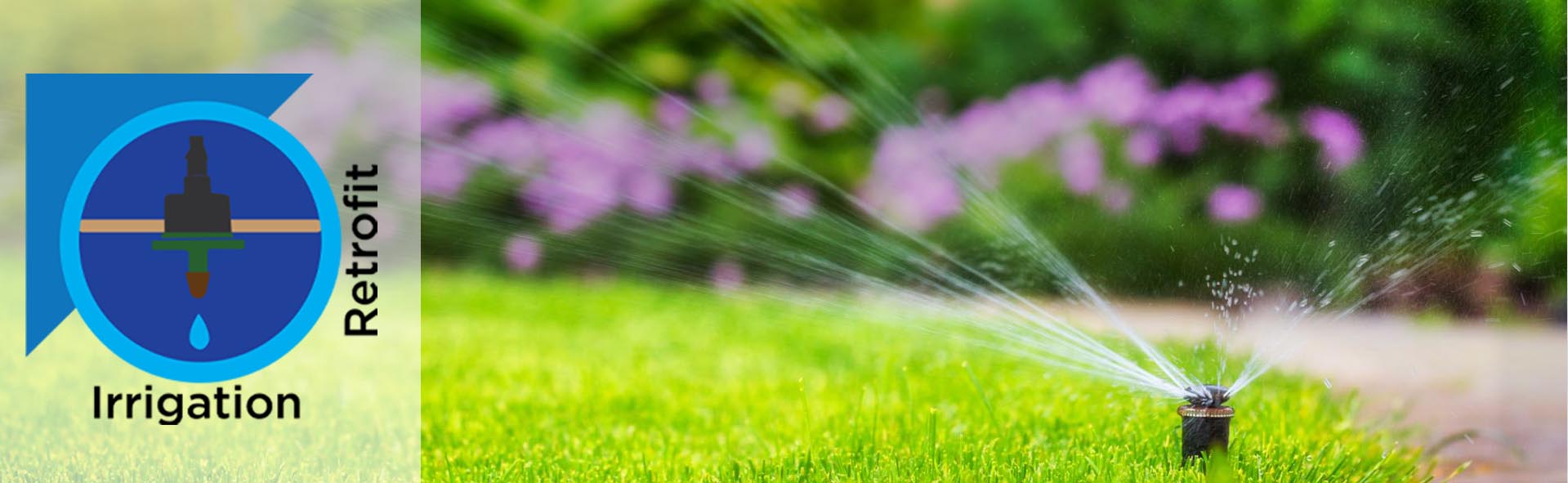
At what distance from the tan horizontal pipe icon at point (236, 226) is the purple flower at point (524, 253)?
318cm

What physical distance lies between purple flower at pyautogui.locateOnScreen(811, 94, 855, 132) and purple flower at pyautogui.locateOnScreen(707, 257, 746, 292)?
2.32ft

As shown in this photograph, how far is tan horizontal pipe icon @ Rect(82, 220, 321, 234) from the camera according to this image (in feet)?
7.14

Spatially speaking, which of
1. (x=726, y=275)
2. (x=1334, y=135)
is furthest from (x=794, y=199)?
(x=1334, y=135)

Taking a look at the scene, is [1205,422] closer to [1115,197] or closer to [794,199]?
[1115,197]

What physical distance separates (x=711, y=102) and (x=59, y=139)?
322cm

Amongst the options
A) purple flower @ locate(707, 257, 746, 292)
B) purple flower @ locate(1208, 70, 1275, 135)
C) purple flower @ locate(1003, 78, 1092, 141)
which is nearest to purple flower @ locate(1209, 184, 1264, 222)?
purple flower @ locate(1208, 70, 1275, 135)

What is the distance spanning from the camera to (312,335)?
3410 millimetres

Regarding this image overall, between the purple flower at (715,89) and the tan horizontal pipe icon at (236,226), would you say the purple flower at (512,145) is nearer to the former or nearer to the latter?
the purple flower at (715,89)

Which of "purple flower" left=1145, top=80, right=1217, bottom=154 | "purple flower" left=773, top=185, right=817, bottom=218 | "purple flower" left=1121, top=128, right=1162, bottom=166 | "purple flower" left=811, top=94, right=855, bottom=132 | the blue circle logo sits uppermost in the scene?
"purple flower" left=811, top=94, right=855, bottom=132

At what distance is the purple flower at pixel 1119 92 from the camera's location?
4504 millimetres

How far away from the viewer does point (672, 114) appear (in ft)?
17.8

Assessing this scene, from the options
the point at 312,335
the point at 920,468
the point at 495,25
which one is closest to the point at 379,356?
the point at 312,335

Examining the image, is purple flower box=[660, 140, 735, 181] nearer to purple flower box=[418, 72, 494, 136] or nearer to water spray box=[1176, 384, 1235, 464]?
purple flower box=[418, 72, 494, 136]

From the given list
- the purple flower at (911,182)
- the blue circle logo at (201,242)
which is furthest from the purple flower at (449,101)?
the blue circle logo at (201,242)
